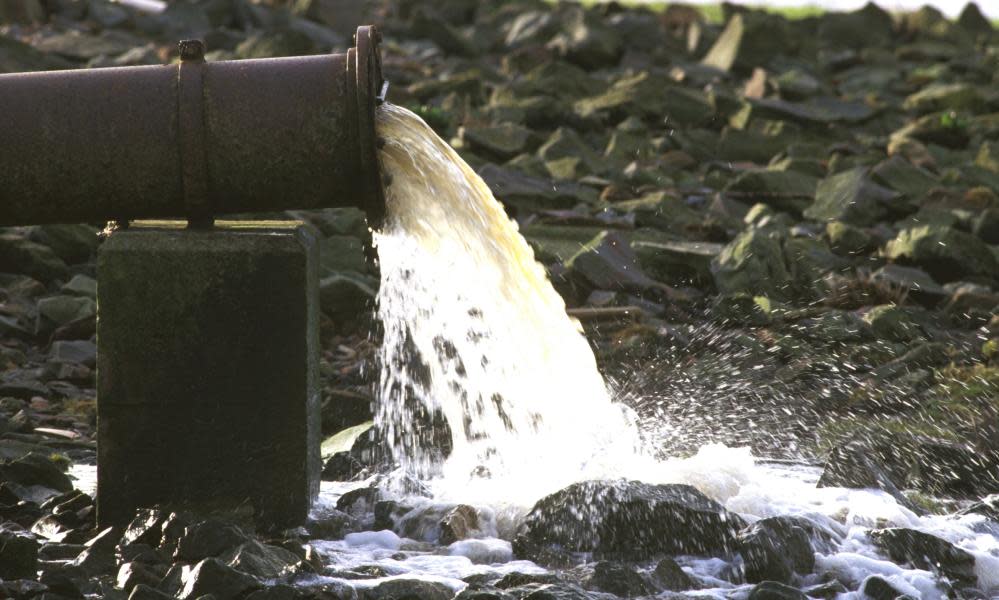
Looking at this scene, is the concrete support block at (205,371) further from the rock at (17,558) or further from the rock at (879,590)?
the rock at (879,590)

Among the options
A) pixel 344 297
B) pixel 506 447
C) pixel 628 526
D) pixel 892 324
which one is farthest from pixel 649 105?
pixel 628 526

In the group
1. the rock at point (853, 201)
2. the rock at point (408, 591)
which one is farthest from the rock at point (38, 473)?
the rock at point (853, 201)

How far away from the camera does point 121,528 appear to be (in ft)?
17.4

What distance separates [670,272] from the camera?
33.6 ft

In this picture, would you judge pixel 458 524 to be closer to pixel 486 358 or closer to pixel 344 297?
pixel 486 358

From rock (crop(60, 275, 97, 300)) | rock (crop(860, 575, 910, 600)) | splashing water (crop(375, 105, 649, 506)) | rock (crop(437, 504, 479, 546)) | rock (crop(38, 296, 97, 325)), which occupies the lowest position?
rock (crop(860, 575, 910, 600))

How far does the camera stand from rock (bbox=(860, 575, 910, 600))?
4.88 metres

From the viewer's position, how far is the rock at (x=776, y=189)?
12648 mm

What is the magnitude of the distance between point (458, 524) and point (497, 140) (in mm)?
8488

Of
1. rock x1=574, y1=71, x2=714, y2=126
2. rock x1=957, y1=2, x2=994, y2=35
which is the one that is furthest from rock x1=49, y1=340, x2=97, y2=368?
rock x1=957, y1=2, x2=994, y2=35

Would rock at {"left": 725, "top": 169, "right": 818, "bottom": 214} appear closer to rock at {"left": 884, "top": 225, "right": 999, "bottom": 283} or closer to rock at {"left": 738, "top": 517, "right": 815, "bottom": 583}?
rock at {"left": 884, "top": 225, "right": 999, "bottom": 283}

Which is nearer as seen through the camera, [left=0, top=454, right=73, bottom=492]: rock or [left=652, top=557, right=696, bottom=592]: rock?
[left=652, top=557, right=696, bottom=592]: rock

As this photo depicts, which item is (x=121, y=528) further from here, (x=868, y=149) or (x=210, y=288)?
(x=868, y=149)

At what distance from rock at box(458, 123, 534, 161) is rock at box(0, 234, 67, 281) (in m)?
4.98
